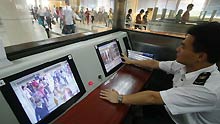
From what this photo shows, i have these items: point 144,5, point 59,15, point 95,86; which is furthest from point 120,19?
point 144,5

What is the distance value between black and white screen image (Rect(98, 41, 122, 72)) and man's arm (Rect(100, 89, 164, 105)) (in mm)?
377

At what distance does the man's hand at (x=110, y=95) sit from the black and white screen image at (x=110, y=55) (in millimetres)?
329

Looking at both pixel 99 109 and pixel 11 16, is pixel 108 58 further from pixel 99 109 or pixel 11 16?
pixel 11 16

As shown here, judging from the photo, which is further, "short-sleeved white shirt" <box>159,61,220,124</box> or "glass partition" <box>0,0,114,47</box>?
"glass partition" <box>0,0,114,47</box>

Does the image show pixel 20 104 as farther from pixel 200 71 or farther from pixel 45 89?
pixel 200 71

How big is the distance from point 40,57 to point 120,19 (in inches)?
58.1

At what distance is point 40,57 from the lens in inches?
33.9

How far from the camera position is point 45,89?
836 mm

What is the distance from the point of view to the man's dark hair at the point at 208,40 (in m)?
0.83

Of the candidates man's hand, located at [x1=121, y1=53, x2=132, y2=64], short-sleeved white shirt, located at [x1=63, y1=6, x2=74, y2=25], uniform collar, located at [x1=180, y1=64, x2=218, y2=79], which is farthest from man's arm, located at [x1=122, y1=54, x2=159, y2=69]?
short-sleeved white shirt, located at [x1=63, y1=6, x2=74, y2=25]

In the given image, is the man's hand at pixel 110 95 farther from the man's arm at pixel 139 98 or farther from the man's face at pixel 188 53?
the man's face at pixel 188 53

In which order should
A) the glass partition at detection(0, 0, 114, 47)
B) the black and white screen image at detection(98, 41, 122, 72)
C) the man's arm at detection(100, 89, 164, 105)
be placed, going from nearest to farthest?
1. the man's arm at detection(100, 89, 164, 105)
2. the black and white screen image at detection(98, 41, 122, 72)
3. the glass partition at detection(0, 0, 114, 47)

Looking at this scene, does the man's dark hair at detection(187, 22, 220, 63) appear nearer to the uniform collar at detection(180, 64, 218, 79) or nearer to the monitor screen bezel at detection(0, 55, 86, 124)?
the uniform collar at detection(180, 64, 218, 79)

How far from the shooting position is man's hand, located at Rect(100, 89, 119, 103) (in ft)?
3.22
